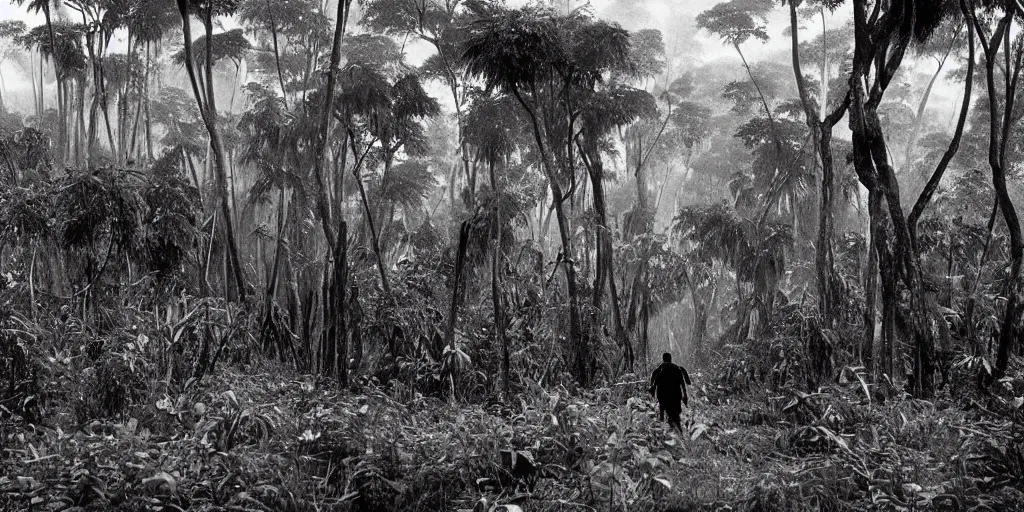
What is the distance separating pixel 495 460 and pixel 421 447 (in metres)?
0.65

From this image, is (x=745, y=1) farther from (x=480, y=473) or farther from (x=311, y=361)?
(x=480, y=473)

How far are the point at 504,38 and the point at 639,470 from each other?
5927 mm

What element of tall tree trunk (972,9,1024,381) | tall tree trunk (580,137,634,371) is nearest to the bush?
tall tree trunk (580,137,634,371)

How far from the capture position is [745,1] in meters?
15.3

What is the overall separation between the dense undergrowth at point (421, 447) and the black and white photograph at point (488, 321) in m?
0.03

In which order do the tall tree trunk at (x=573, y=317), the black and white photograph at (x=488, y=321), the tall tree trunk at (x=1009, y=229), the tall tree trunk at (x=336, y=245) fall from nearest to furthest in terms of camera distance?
the black and white photograph at (x=488, y=321) → the tall tree trunk at (x=1009, y=229) → the tall tree trunk at (x=336, y=245) → the tall tree trunk at (x=573, y=317)

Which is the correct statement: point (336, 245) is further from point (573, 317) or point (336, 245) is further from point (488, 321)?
point (573, 317)

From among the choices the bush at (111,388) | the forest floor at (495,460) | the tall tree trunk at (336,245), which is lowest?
the forest floor at (495,460)

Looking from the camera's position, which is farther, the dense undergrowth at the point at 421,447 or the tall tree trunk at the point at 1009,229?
the tall tree trunk at the point at 1009,229

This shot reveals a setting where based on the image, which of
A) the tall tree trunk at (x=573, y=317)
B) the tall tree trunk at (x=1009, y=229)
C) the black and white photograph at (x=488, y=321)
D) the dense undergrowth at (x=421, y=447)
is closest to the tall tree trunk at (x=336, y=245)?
the black and white photograph at (x=488, y=321)

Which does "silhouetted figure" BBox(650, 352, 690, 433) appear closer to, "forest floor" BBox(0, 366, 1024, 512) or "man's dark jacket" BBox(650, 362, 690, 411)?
"man's dark jacket" BBox(650, 362, 690, 411)

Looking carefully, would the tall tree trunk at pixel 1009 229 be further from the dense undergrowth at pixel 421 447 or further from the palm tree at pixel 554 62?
the palm tree at pixel 554 62

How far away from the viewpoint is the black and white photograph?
4.87 m

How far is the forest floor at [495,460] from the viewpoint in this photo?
4.39 m
